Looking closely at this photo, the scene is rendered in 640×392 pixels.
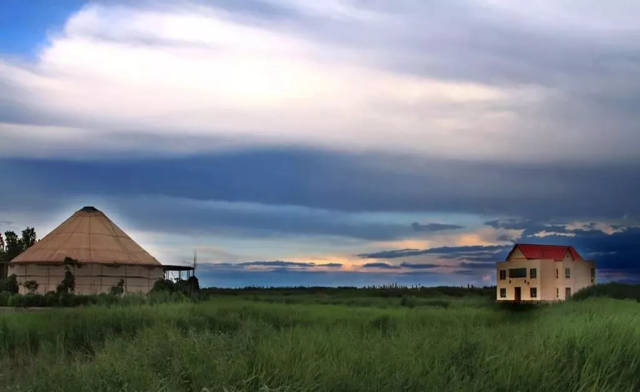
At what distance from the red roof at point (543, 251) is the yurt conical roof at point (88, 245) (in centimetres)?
3107

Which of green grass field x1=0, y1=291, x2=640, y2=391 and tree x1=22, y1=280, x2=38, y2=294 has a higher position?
green grass field x1=0, y1=291, x2=640, y2=391

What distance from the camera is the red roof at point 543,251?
3531 centimetres

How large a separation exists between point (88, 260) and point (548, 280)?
33.2 m

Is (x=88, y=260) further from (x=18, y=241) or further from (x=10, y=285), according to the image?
(x=18, y=241)

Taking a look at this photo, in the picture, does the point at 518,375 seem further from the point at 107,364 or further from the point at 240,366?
the point at 107,364

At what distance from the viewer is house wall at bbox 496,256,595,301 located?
111ft

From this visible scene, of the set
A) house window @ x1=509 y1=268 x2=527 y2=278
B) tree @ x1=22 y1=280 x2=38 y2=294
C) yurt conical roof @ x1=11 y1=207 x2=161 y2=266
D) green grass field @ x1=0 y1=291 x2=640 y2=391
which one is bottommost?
tree @ x1=22 y1=280 x2=38 y2=294

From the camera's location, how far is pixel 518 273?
34562mm

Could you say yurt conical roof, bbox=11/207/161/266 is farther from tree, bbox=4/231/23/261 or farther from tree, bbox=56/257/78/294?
tree, bbox=4/231/23/261

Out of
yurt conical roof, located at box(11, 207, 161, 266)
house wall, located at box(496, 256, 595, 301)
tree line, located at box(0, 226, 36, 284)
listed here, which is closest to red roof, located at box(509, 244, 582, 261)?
house wall, located at box(496, 256, 595, 301)

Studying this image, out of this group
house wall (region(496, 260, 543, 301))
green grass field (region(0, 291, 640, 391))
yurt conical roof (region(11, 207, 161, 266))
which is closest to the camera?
green grass field (region(0, 291, 640, 391))

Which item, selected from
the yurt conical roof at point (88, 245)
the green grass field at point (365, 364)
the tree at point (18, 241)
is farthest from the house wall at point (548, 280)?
the tree at point (18, 241)

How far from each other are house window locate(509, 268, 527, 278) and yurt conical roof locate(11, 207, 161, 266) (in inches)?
1209

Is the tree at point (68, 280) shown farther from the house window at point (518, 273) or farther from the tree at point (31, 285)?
the house window at point (518, 273)
